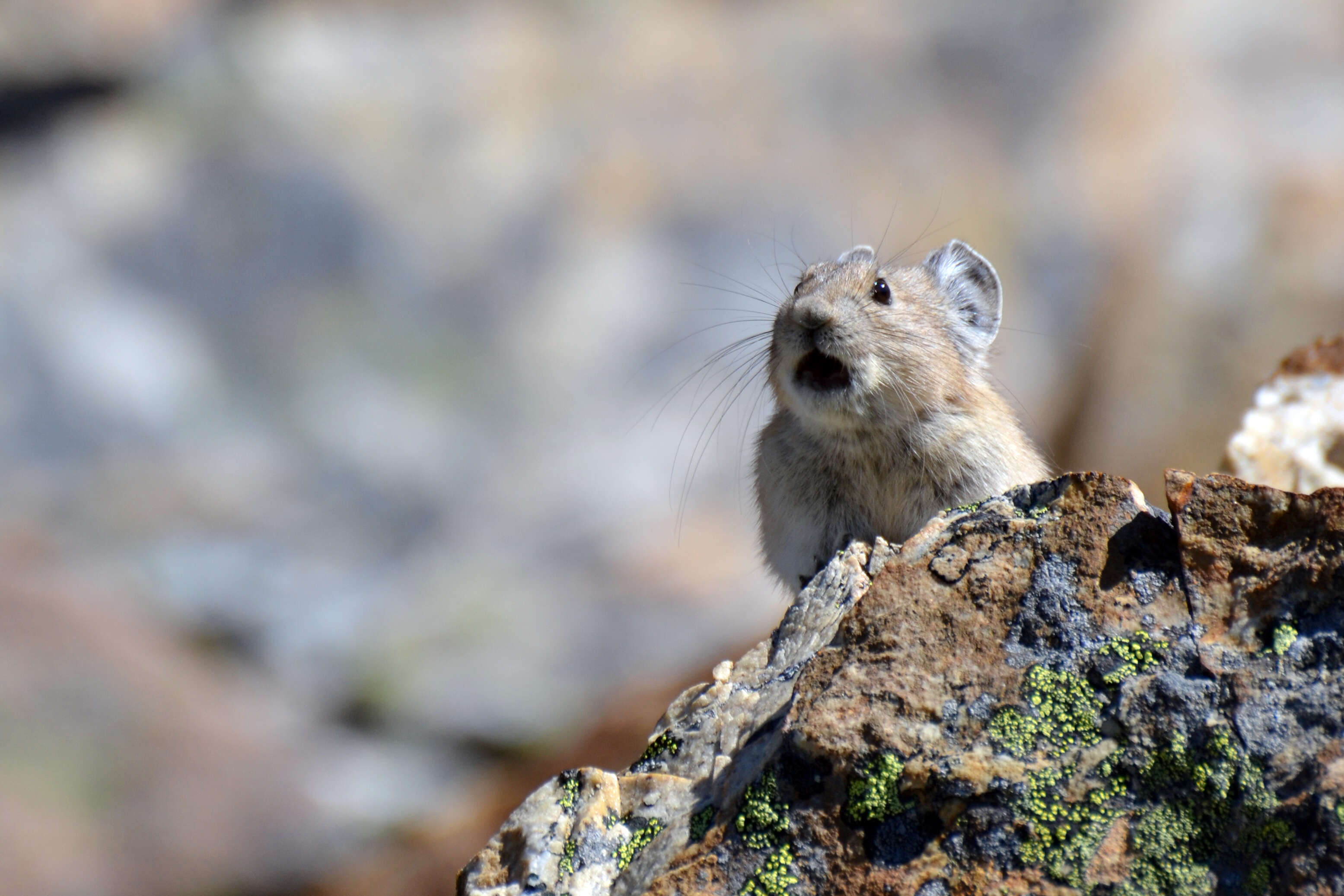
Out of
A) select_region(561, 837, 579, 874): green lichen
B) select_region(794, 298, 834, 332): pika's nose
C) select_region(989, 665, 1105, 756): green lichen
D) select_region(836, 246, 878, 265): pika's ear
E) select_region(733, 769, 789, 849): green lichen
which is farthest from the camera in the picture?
select_region(836, 246, 878, 265): pika's ear

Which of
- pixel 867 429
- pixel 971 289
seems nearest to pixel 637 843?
pixel 867 429

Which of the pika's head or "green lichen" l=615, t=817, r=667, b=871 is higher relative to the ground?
the pika's head

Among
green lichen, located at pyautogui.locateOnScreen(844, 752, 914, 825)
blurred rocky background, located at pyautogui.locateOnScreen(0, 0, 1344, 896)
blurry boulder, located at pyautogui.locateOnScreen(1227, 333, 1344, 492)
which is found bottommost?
green lichen, located at pyautogui.locateOnScreen(844, 752, 914, 825)

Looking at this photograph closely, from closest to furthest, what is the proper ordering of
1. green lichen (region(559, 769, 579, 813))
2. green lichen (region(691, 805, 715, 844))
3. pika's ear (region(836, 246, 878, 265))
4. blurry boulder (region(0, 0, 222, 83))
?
green lichen (region(691, 805, 715, 844)) → green lichen (region(559, 769, 579, 813)) → pika's ear (region(836, 246, 878, 265)) → blurry boulder (region(0, 0, 222, 83))

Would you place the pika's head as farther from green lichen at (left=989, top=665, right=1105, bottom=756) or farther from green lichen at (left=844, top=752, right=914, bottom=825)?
green lichen at (left=844, top=752, right=914, bottom=825)

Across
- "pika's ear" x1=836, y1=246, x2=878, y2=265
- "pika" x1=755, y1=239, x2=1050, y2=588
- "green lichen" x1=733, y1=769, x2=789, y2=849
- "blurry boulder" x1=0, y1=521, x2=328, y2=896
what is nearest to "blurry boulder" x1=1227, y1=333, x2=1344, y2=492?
"pika" x1=755, y1=239, x2=1050, y2=588

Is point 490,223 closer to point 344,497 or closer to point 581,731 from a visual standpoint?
point 344,497
